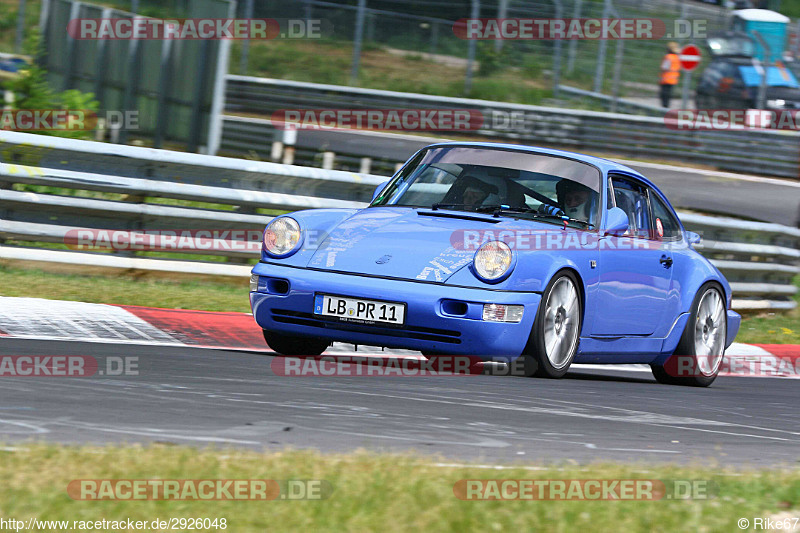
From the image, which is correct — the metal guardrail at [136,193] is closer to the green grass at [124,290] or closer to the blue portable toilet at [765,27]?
the green grass at [124,290]

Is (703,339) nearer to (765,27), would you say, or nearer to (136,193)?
(136,193)

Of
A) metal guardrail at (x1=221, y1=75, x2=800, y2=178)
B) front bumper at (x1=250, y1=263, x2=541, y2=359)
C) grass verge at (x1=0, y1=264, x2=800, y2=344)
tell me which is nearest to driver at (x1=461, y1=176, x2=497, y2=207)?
front bumper at (x1=250, y1=263, x2=541, y2=359)

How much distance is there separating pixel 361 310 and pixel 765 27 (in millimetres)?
23118

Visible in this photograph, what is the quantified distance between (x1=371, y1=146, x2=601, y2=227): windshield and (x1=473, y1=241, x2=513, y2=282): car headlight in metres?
0.72

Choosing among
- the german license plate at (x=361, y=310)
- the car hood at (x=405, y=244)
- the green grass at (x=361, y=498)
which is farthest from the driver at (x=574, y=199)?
the green grass at (x=361, y=498)

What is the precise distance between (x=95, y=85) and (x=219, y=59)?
3919mm

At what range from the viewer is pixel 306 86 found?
2366cm

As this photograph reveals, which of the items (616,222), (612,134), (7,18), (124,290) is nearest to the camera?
(616,222)

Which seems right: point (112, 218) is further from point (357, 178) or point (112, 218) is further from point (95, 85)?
point (95, 85)

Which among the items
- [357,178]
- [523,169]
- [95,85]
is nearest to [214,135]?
[95,85]

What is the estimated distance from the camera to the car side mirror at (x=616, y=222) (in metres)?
7.16

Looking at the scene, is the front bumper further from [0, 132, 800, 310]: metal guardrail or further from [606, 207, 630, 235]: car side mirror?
[0, 132, 800, 310]: metal guardrail

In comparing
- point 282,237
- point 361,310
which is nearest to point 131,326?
point 282,237

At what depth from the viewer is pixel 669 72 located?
23.5 m
